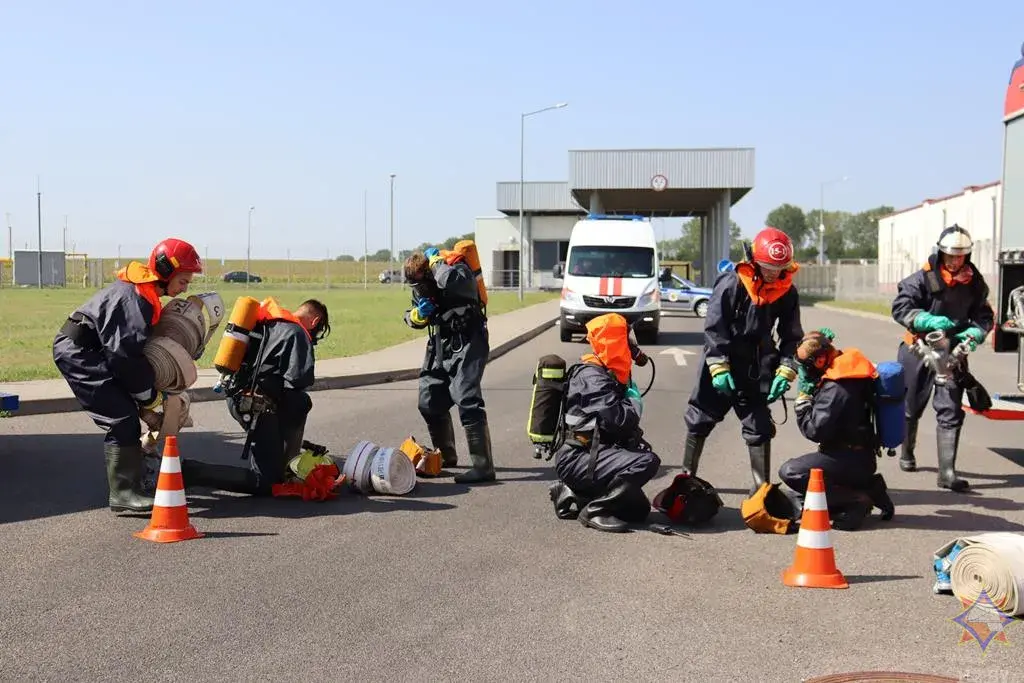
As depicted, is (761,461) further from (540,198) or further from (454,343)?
(540,198)

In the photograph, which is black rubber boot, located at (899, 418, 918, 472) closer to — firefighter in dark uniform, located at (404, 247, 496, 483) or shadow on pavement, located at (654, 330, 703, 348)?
firefighter in dark uniform, located at (404, 247, 496, 483)

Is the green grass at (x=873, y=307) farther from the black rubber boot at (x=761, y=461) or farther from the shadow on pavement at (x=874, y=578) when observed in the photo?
the shadow on pavement at (x=874, y=578)

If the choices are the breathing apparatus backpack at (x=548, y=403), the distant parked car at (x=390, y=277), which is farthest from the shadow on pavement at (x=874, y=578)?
the distant parked car at (x=390, y=277)

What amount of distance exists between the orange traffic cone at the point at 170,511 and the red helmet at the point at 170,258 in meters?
1.15

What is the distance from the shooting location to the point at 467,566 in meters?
5.85

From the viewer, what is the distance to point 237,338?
23.5 ft

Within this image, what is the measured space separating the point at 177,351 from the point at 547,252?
2408 inches

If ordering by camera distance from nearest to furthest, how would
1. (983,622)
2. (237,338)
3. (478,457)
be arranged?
(983,622)
(237,338)
(478,457)

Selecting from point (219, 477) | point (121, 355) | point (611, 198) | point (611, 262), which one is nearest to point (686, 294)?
point (611, 262)

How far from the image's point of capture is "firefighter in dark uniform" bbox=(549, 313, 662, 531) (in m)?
6.61

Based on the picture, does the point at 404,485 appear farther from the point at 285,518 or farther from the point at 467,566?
the point at 467,566

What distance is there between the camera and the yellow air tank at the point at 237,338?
23.3 ft

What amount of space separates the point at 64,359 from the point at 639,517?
12.7 ft

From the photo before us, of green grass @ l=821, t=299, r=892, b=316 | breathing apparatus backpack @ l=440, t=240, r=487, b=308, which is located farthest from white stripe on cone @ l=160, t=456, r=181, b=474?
green grass @ l=821, t=299, r=892, b=316
